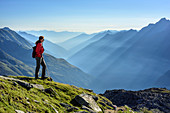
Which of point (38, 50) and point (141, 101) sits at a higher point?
point (141, 101)

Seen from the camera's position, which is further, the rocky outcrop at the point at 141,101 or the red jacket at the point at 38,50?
the rocky outcrop at the point at 141,101

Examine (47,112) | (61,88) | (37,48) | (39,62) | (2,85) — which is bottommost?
(47,112)

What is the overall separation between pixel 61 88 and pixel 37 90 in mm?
4993

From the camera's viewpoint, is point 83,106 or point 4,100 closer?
point 4,100

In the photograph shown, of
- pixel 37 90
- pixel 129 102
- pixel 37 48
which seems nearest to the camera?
pixel 37 90

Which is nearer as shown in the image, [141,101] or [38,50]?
[38,50]

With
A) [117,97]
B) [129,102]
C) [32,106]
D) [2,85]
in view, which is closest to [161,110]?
[129,102]

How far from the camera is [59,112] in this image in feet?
41.0

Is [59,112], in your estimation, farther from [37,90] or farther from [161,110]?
[161,110]

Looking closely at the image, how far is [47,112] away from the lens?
11.4 m

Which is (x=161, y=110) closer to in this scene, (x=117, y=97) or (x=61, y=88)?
(x=117, y=97)

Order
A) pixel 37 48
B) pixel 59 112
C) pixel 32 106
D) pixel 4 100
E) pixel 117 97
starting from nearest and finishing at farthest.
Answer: pixel 4 100 → pixel 32 106 → pixel 59 112 → pixel 37 48 → pixel 117 97

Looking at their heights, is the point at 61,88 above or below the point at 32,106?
above

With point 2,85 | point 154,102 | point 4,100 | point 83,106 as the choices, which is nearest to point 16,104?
point 4,100
